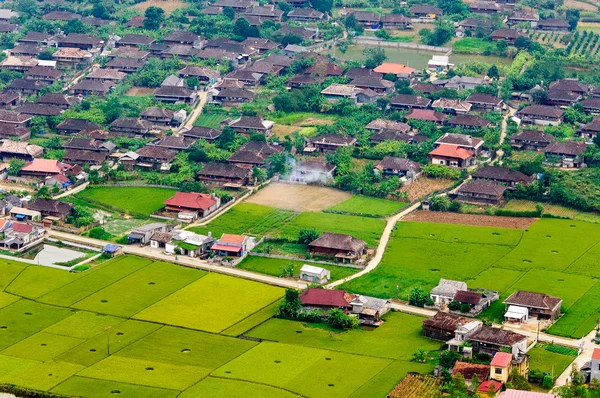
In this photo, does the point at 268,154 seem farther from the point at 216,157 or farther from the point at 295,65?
the point at 295,65

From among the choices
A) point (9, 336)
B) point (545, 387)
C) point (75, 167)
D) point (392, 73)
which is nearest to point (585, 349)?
point (545, 387)

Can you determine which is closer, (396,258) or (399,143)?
(396,258)

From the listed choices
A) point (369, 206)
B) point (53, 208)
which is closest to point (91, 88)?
point (53, 208)

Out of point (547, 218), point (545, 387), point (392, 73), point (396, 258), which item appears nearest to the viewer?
point (545, 387)

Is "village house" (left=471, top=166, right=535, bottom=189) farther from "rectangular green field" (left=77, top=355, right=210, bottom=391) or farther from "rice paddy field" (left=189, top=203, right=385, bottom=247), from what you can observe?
"rectangular green field" (left=77, top=355, right=210, bottom=391)

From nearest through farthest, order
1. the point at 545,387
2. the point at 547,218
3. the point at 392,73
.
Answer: the point at 545,387, the point at 547,218, the point at 392,73

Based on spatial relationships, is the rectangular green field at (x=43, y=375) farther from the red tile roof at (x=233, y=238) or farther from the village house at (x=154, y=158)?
the village house at (x=154, y=158)

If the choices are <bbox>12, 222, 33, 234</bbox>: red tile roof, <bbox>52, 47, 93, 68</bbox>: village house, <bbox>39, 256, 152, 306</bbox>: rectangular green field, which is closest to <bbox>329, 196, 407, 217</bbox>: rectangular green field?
<bbox>39, 256, 152, 306</bbox>: rectangular green field
